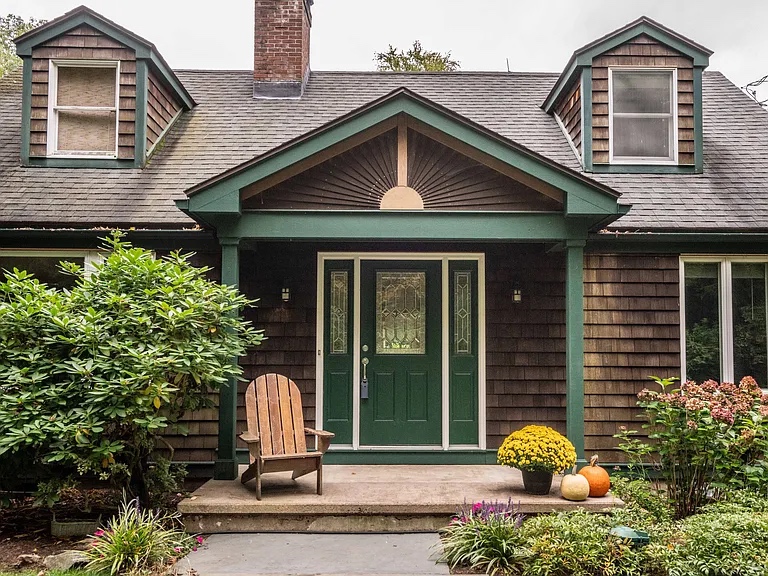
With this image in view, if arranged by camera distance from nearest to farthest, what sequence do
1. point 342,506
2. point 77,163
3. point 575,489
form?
→ point 342,506 < point 575,489 < point 77,163

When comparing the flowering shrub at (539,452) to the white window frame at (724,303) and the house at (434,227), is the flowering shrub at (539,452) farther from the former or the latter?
the white window frame at (724,303)

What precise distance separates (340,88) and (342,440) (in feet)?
16.4

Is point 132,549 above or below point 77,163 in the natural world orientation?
below

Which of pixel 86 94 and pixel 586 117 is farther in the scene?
pixel 86 94

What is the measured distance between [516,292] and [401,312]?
1.20 metres

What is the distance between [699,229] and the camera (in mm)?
6820

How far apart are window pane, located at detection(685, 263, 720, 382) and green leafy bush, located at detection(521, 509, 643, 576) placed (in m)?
3.15

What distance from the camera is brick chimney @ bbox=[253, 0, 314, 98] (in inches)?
367

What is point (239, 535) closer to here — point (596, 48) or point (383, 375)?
point (383, 375)

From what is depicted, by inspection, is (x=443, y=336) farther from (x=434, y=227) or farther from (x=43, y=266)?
(x=43, y=266)

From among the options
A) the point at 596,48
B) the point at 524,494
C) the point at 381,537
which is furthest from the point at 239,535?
the point at 596,48

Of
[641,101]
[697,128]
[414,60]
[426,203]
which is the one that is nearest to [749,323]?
[697,128]

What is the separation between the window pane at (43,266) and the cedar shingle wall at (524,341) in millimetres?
4254

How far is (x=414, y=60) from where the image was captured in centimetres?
2009
